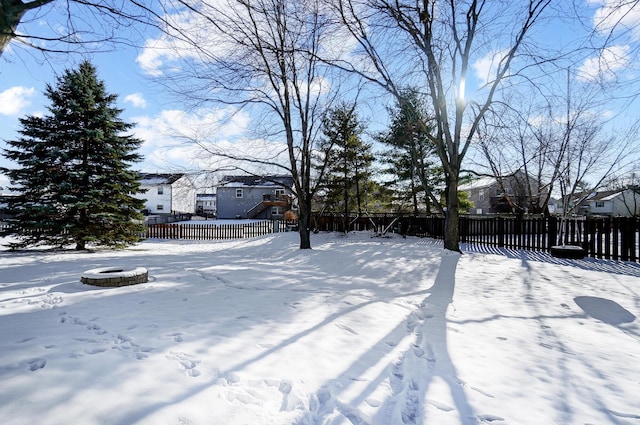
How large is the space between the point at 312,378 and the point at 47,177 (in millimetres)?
15038

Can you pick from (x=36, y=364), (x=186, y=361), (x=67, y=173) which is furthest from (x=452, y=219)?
(x=67, y=173)

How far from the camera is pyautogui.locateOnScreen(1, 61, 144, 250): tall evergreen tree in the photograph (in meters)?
12.5

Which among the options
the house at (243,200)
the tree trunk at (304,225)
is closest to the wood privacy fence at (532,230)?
the tree trunk at (304,225)

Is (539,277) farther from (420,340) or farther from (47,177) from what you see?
(47,177)

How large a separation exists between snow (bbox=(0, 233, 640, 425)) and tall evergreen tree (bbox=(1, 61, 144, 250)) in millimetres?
7419

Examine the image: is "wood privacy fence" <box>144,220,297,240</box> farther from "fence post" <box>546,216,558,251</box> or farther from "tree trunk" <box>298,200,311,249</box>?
"fence post" <box>546,216,558,251</box>

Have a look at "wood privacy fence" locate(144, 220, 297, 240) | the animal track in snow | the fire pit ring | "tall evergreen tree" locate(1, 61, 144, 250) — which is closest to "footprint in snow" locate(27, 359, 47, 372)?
the animal track in snow

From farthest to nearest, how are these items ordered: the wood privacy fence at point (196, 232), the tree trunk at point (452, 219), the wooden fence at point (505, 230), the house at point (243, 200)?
the house at point (243, 200) → the wood privacy fence at point (196, 232) → the tree trunk at point (452, 219) → the wooden fence at point (505, 230)

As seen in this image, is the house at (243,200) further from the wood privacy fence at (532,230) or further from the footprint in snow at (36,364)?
the footprint in snow at (36,364)

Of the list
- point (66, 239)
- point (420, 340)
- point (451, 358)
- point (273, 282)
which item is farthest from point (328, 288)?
point (66, 239)

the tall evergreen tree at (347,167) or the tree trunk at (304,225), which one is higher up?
the tall evergreen tree at (347,167)

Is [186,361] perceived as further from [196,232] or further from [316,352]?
[196,232]

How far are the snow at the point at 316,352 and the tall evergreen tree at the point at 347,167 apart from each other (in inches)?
612

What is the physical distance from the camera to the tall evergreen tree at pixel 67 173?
12.5 m
